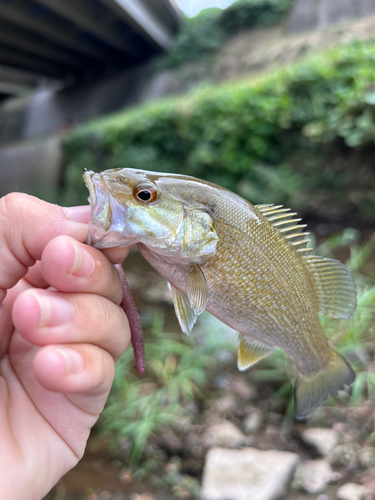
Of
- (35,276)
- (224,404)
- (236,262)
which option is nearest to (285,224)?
(236,262)

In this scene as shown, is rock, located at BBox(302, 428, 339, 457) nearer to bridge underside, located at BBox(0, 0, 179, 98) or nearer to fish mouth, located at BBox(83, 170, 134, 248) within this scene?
fish mouth, located at BBox(83, 170, 134, 248)

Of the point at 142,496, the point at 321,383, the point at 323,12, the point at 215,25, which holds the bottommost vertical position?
the point at 142,496

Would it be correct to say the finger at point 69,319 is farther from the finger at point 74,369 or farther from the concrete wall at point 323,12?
the concrete wall at point 323,12

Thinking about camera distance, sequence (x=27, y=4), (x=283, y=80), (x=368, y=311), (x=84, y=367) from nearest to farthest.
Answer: (x=84, y=367)
(x=368, y=311)
(x=283, y=80)
(x=27, y=4)

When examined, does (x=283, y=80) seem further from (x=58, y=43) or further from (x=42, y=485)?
(x=58, y=43)

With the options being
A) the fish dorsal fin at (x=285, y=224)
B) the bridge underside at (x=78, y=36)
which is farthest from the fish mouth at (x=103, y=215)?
the bridge underside at (x=78, y=36)

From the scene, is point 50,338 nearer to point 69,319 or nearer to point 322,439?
point 69,319

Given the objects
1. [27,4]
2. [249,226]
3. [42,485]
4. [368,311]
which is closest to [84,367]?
[42,485]

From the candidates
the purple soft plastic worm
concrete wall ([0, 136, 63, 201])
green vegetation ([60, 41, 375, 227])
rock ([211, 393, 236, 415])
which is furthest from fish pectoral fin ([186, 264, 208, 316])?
concrete wall ([0, 136, 63, 201])
